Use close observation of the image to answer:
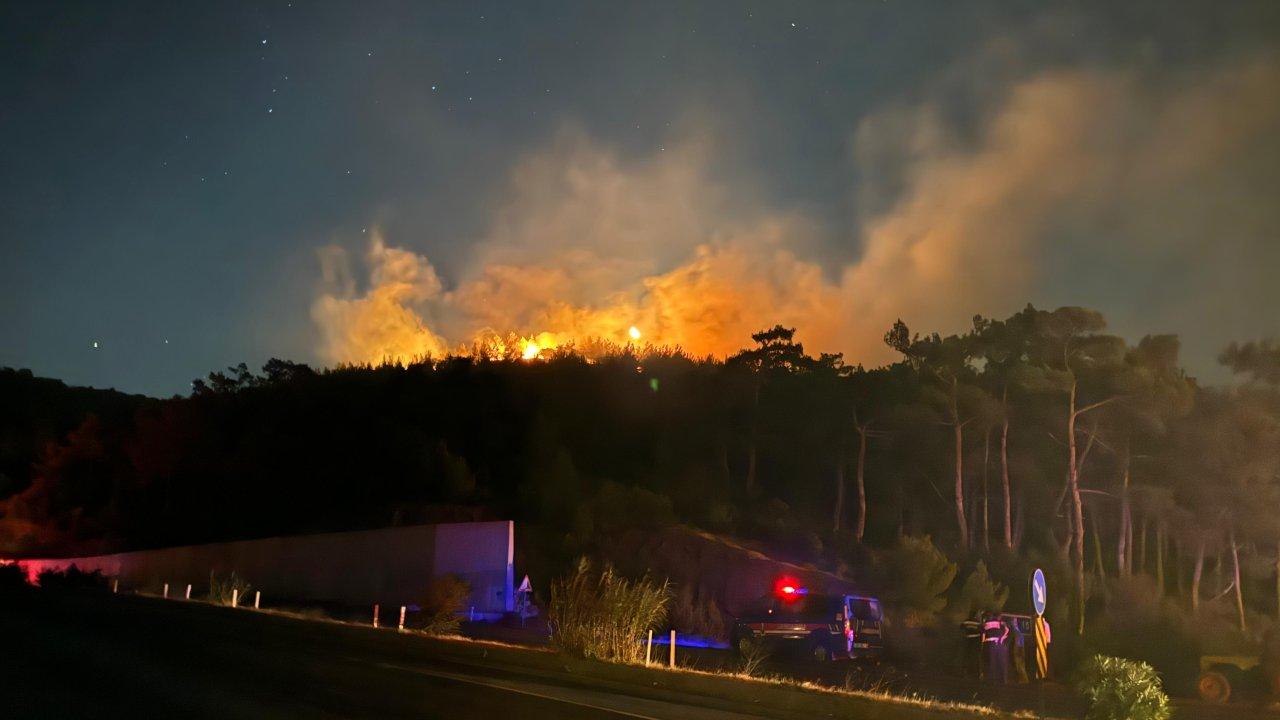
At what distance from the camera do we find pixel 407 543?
1321 inches

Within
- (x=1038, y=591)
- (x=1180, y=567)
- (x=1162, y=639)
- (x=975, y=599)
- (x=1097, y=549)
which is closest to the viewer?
(x=1038, y=591)

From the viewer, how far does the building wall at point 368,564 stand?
32156 mm

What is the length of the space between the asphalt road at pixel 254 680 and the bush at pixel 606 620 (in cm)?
202

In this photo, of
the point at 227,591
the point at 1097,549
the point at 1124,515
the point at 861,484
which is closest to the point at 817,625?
the point at 227,591

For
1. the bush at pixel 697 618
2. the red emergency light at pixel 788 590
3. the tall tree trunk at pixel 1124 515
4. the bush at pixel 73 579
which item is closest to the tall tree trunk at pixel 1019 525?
the tall tree trunk at pixel 1124 515

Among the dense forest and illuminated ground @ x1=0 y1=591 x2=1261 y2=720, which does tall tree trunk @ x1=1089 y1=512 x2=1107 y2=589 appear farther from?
illuminated ground @ x1=0 y1=591 x2=1261 y2=720

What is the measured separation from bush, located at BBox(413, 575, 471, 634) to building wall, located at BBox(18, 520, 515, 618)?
306 cm

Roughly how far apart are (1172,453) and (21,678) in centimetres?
4919

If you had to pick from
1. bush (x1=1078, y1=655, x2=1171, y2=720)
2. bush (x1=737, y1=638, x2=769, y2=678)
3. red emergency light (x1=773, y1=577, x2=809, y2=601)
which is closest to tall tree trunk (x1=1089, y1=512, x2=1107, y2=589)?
red emergency light (x1=773, y1=577, x2=809, y2=601)

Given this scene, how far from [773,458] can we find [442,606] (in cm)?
3945

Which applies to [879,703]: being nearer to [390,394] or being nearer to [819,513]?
[819,513]

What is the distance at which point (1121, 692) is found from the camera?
13.3 m

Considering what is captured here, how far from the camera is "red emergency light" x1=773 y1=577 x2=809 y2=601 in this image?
24.3 meters

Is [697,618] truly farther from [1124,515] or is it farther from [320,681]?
[1124,515]
